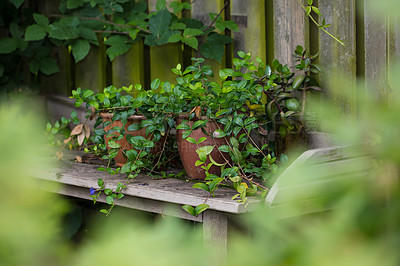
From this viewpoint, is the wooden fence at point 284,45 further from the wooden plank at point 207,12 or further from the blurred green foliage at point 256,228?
the blurred green foliage at point 256,228

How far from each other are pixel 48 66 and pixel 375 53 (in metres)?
1.68

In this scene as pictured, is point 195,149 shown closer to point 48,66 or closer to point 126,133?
point 126,133

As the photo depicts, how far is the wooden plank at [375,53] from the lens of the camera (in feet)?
5.12

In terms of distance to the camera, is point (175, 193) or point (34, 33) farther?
point (34, 33)

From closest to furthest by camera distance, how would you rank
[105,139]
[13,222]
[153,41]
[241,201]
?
[13,222]
[241,201]
[105,139]
[153,41]

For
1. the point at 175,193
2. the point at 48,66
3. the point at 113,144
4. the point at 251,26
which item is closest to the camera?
the point at 175,193

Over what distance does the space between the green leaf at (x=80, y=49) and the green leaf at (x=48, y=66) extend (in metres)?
Answer: 0.22

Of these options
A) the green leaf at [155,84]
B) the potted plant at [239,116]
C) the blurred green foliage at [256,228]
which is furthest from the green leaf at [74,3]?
the blurred green foliage at [256,228]

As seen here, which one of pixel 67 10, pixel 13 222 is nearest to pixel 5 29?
pixel 67 10

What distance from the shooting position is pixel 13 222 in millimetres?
357

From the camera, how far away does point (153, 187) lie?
1626mm

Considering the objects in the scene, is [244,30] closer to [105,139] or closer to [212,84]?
[212,84]

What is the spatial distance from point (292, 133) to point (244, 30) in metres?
0.53

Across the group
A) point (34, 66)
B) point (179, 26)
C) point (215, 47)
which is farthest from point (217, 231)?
point (34, 66)
